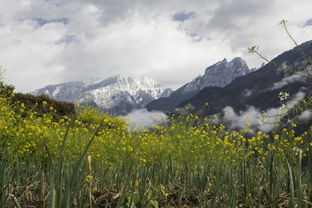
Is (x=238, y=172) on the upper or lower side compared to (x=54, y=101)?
lower

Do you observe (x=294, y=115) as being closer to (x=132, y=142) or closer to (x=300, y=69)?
(x=300, y=69)

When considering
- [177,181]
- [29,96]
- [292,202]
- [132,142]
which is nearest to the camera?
[292,202]

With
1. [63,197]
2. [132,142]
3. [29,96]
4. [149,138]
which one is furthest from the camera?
[29,96]

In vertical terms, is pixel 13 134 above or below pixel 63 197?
above

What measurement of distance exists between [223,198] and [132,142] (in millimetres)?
5449

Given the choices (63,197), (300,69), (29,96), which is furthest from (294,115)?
(29,96)

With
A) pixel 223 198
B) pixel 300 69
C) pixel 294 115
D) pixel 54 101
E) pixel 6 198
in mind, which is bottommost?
pixel 223 198

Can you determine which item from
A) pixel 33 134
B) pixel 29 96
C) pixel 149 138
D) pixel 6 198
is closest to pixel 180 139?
pixel 149 138

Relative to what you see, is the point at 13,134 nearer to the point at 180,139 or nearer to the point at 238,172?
the point at 180,139

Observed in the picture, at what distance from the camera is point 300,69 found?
3.15 meters

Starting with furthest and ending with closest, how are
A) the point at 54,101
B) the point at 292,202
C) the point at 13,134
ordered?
the point at 54,101
the point at 13,134
the point at 292,202

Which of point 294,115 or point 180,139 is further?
point 180,139

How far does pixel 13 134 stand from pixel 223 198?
16.8 feet

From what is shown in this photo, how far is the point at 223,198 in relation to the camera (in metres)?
2.36
